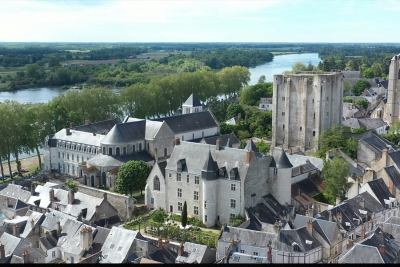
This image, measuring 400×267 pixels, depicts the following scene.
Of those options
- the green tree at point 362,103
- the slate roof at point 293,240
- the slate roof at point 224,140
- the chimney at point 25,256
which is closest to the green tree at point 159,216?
the chimney at point 25,256

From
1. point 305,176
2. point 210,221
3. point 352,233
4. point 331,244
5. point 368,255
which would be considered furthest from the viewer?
point 305,176

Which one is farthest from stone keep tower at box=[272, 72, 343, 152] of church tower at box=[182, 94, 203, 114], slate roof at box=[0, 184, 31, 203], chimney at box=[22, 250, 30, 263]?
chimney at box=[22, 250, 30, 263]

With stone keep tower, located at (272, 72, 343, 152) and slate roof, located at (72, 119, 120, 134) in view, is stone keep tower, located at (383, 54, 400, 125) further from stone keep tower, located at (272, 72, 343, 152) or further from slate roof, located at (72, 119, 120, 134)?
slate roof, located at (72, 119, 120, 134)

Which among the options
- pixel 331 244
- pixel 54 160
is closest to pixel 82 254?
pixel 331 244

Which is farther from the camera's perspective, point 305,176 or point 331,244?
point 305,176

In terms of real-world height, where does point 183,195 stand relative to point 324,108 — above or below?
below

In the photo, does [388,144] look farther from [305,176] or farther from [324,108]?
[305,176]

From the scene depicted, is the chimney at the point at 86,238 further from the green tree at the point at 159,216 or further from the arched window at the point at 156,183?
the arched window at the point at 156,183
